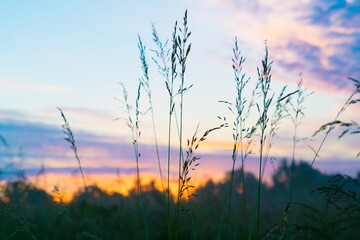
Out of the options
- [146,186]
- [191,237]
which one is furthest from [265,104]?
[146,186]

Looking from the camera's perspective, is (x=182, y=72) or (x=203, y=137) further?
(x=182, y=72)

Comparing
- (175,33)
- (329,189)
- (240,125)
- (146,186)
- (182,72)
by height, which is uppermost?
(175,33)

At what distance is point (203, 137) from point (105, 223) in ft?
13.8

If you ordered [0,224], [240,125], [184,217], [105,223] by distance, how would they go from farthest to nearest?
[184,217]
[105,223]
[0,224]
[240,125]

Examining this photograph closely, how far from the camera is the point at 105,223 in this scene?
6.45m

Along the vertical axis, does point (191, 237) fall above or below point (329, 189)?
below

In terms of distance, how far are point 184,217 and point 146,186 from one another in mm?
1096

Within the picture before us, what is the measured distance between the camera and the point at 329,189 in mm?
3051

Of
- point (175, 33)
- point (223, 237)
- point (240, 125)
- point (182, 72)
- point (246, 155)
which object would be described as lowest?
point (223, 237)

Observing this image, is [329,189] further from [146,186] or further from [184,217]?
[146,186]

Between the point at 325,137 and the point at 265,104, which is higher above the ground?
the point at 265,104

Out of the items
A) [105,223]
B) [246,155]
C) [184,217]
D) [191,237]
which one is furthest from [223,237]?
[246,155]

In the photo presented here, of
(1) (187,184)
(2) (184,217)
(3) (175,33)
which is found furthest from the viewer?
(2) (184,217)

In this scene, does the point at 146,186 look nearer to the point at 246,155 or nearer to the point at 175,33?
the point at 246,155
